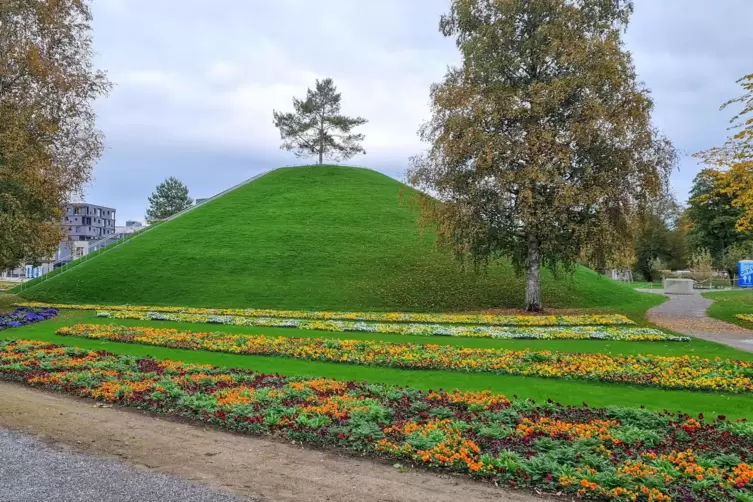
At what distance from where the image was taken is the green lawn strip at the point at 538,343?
14406mm

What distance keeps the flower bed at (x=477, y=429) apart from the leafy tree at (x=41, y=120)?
17019 mm

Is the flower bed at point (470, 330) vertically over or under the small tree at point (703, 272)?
under

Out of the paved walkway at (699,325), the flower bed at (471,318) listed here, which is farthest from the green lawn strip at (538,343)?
the flower bed at (471,318)

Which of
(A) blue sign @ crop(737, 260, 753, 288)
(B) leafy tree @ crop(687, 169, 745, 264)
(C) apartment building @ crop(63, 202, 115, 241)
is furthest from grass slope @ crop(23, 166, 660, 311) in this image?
(C) apartment building @ crop(63, 202, 115, 241)

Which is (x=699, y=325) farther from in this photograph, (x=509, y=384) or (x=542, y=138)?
(x=509, y=384)

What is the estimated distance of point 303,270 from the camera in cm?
3459

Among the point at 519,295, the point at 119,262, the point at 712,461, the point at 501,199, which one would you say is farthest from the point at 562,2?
the point at 119,262

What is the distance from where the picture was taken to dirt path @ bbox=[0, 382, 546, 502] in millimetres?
5594

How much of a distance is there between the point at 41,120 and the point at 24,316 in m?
10.6

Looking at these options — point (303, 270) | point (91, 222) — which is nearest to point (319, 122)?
point (303, 270)

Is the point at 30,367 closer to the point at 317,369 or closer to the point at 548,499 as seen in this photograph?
the point at 317,369

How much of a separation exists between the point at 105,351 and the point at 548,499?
12.5 m

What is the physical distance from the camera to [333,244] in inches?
1526

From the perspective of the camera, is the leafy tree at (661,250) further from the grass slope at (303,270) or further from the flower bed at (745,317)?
the flower bed at (745,317)
